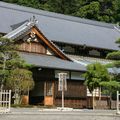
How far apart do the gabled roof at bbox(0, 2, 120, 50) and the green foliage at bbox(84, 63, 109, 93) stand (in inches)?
309

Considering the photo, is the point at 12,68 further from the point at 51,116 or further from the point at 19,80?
the point at 51,116

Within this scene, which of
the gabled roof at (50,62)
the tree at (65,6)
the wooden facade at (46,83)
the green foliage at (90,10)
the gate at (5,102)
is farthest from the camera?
the tree at (65,6)

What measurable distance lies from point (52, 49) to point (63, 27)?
8.38 meters

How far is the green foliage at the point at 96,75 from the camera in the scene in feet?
81.3

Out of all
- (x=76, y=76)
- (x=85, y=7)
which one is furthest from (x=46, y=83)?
(x=85, y=7)

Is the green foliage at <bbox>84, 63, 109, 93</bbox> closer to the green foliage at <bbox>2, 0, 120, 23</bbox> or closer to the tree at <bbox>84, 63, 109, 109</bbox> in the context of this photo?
the tree at <bbox>84, 63, 109, 109</bbox>

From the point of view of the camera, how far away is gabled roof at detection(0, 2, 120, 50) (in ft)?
110

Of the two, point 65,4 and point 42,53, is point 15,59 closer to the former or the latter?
point 42,53

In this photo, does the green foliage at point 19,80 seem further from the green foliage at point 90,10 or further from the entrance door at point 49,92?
the green foliage at point 90,10

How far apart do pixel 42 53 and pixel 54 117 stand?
46.5 feet

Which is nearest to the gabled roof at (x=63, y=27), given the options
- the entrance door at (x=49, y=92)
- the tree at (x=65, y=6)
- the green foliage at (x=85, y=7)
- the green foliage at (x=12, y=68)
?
the entrance door at (x=49, y=92)

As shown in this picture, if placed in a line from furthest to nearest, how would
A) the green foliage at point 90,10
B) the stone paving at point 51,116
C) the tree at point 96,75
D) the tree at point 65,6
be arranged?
the tree at point 65,6
the green foliage at point 90,10
the tree at point 96,75
the stone paving at point 51,116

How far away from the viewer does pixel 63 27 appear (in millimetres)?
36781

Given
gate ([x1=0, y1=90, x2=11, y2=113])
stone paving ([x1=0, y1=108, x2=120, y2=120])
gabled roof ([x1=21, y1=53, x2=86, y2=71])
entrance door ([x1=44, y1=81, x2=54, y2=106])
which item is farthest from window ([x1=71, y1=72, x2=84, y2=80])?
stone paving ([x1=0, y1=108, x2=120, y2=120])
